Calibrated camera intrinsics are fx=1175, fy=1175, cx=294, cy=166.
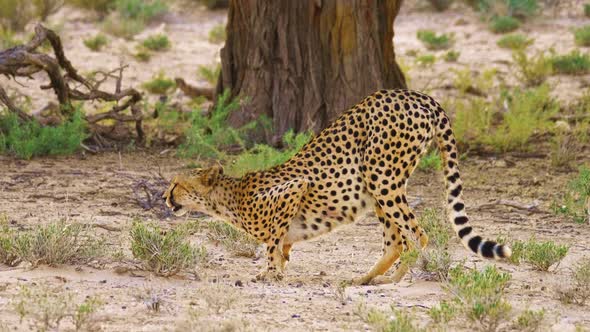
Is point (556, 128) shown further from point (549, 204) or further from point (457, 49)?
point (457, 49)

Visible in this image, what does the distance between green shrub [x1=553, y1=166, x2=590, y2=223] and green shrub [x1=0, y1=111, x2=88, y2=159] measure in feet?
14.6

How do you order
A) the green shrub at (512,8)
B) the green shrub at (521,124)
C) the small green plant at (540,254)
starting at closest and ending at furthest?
the small green plant at (540,254), the green shrub at (521,124), the green shrub at (512,8)

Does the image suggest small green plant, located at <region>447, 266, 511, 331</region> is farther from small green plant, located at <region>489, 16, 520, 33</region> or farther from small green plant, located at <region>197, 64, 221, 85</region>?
small green plant, located at <region>489, 16, 520, 33</region>

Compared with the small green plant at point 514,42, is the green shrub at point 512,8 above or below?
above

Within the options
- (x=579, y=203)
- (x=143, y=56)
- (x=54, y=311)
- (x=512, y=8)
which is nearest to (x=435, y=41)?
(x=512, y=8)

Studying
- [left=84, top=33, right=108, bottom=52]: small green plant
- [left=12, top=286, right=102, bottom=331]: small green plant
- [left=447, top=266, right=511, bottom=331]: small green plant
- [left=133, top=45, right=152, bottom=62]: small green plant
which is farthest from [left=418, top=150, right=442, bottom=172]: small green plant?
[left=84, top=33, right=108, bottom=52]: small green plant

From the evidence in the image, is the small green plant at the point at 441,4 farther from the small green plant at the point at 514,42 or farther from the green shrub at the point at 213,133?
the green shrub at the point at 213,133

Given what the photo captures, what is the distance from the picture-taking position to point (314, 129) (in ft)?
36.9

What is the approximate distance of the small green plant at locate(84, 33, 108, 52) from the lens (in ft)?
56.8

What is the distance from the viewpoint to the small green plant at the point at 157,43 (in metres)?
17.5

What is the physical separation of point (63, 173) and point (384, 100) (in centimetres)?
386

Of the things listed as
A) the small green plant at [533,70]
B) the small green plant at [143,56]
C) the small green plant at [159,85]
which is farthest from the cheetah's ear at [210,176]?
the small green plant at [143,56]

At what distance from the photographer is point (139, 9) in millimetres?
20250

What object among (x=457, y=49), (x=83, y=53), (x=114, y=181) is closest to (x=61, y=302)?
(x=114, y=181)
